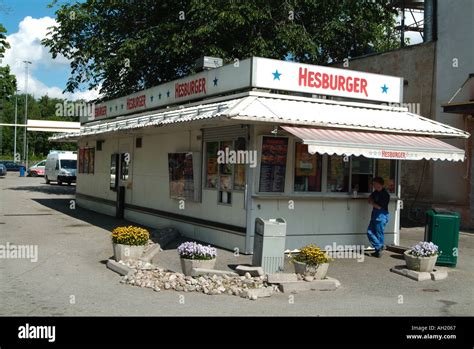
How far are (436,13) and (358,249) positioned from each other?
11832mm

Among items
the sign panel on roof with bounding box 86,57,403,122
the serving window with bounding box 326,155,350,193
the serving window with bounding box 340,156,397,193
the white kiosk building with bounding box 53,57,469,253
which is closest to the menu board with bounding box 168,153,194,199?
the white kiosk building with bounding box 53,57,469,253

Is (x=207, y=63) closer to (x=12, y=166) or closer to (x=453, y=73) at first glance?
(x=453, y=73)

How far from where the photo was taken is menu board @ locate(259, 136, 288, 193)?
1142 centimetres

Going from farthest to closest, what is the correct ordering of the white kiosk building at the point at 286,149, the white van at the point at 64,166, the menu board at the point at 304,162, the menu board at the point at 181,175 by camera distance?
the white van at the point at 64,166 → the menu board at the point at 181,175 → the menu board at the point at 304,162 → the white kiosk building at the point at 286,149

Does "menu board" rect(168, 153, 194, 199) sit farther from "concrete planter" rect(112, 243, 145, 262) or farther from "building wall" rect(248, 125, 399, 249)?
"concrete planter" rect(112, 243, 145, 262)

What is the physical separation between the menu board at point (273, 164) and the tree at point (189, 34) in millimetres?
11184

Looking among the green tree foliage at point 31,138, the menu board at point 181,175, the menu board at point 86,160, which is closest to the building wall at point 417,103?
the menu board at point 181,175

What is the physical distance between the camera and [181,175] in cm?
1387

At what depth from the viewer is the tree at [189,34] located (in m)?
22.3

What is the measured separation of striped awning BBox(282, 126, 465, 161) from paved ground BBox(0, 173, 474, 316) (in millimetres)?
2401

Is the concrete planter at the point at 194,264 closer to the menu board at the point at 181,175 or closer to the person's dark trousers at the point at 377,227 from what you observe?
the menu board at the point at 181,175

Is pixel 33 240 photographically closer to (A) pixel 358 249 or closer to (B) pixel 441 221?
(A) pixel 358 249

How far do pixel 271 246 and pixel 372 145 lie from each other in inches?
123

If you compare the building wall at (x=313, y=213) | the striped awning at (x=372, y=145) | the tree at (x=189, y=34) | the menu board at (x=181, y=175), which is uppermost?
the tree at (x=189, y=34)
